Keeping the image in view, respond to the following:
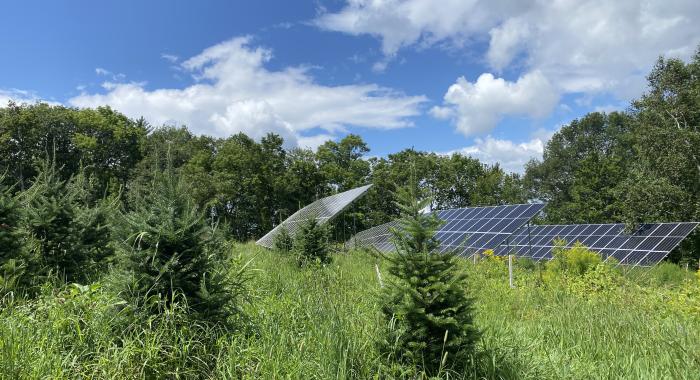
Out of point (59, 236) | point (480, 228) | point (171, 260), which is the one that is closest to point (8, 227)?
point (59, 236)

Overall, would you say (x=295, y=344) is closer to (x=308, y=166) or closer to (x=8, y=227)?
(x=8, y=227)

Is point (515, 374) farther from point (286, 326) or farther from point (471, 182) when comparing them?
point (471, 182)

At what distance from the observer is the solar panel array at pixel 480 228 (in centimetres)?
1711

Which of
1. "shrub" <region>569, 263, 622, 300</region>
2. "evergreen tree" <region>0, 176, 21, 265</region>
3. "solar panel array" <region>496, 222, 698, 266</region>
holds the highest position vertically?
"evergreen tree" <region>0, 176, 21, 265</region>

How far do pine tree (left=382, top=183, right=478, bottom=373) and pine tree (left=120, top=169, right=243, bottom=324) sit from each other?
65.7 inches

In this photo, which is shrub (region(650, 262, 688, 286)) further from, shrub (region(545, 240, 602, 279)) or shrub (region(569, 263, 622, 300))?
shrub (region(569, 263, 622, 300))

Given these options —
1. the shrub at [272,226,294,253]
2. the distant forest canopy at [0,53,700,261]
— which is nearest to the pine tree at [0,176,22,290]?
the shrub at [272,226,294,253]

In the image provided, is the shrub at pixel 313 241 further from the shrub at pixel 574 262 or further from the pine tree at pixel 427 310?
the pine tree at pixel 427 310

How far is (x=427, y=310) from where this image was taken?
3859mm

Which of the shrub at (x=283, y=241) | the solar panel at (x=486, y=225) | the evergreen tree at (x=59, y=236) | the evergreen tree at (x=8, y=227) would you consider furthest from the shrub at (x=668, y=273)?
the evergreen tree at (x=8, y=227)

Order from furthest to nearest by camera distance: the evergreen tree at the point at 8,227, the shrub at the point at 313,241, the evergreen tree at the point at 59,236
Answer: the shrub at the point at 313,241 → the evergreen tree at the point at 59,236 → the evergreen tree at the point at 8,227

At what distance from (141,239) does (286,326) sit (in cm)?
172

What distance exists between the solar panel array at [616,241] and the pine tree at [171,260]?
12.7 metres

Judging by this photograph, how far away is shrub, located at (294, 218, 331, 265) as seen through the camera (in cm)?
1247
